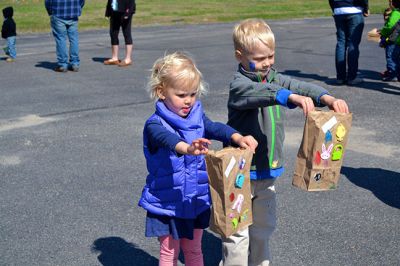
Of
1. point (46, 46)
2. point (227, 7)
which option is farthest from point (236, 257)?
point (227, 7)

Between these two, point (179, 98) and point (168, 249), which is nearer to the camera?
point (179, 98)

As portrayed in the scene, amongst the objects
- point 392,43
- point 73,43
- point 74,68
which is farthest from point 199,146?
point 74,68

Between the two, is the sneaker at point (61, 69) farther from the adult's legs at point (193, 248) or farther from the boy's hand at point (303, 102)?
the boy's hand at point (303, 102)

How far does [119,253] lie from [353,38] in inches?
271

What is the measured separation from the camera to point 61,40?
11.8m

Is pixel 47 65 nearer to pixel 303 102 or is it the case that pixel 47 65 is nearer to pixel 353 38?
pixel 353 38

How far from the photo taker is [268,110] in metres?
3.82

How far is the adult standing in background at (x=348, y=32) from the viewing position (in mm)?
10164

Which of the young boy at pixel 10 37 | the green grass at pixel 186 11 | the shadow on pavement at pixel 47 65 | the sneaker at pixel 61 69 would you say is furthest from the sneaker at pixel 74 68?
the green grass at pixel 186 11

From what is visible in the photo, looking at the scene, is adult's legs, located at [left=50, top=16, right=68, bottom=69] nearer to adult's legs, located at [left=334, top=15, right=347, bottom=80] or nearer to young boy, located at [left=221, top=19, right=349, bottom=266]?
adult's legs, located at [left=334, top=15, right=347, bottom=80]

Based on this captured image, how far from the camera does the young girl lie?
3.49 metres

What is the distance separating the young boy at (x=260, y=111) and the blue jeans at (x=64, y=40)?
839cm

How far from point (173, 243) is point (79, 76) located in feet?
27.1

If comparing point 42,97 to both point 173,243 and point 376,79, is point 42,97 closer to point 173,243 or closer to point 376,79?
point 376,79
